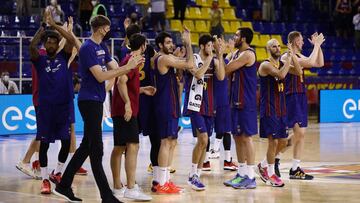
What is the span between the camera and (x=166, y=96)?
1170 cm

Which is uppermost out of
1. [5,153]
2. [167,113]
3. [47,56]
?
[47,56]

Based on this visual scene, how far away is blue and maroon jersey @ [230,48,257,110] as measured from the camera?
12.2 metres

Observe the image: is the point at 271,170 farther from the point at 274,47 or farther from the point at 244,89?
the point at 274,47

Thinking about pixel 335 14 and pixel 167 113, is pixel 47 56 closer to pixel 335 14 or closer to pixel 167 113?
pixel 167 113

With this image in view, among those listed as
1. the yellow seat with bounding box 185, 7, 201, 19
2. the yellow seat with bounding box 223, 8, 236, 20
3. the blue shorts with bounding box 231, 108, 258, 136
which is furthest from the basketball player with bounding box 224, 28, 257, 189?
the yellow seat with bounding box 223, 8, 236, 20

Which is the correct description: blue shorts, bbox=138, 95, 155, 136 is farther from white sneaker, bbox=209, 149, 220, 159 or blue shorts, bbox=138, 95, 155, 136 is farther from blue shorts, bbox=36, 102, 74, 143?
white sneaker, bbox=209, 149, 220, 159

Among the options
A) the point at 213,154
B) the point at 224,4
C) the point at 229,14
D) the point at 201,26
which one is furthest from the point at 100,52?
the point at 224,4

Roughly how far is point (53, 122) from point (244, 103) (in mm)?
2635

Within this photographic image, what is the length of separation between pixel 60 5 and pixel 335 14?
1117 cm

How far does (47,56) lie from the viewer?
1187 centimetres

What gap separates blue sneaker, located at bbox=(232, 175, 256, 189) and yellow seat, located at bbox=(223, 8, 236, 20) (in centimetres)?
1892

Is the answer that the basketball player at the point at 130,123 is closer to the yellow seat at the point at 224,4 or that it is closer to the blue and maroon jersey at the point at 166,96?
the blue and maroon jersey at the point at 166,96

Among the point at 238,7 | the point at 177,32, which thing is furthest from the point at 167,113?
the point at 238,7

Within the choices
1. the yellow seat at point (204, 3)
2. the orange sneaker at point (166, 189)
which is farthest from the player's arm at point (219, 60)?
the yellow seat at point (204, 3)
